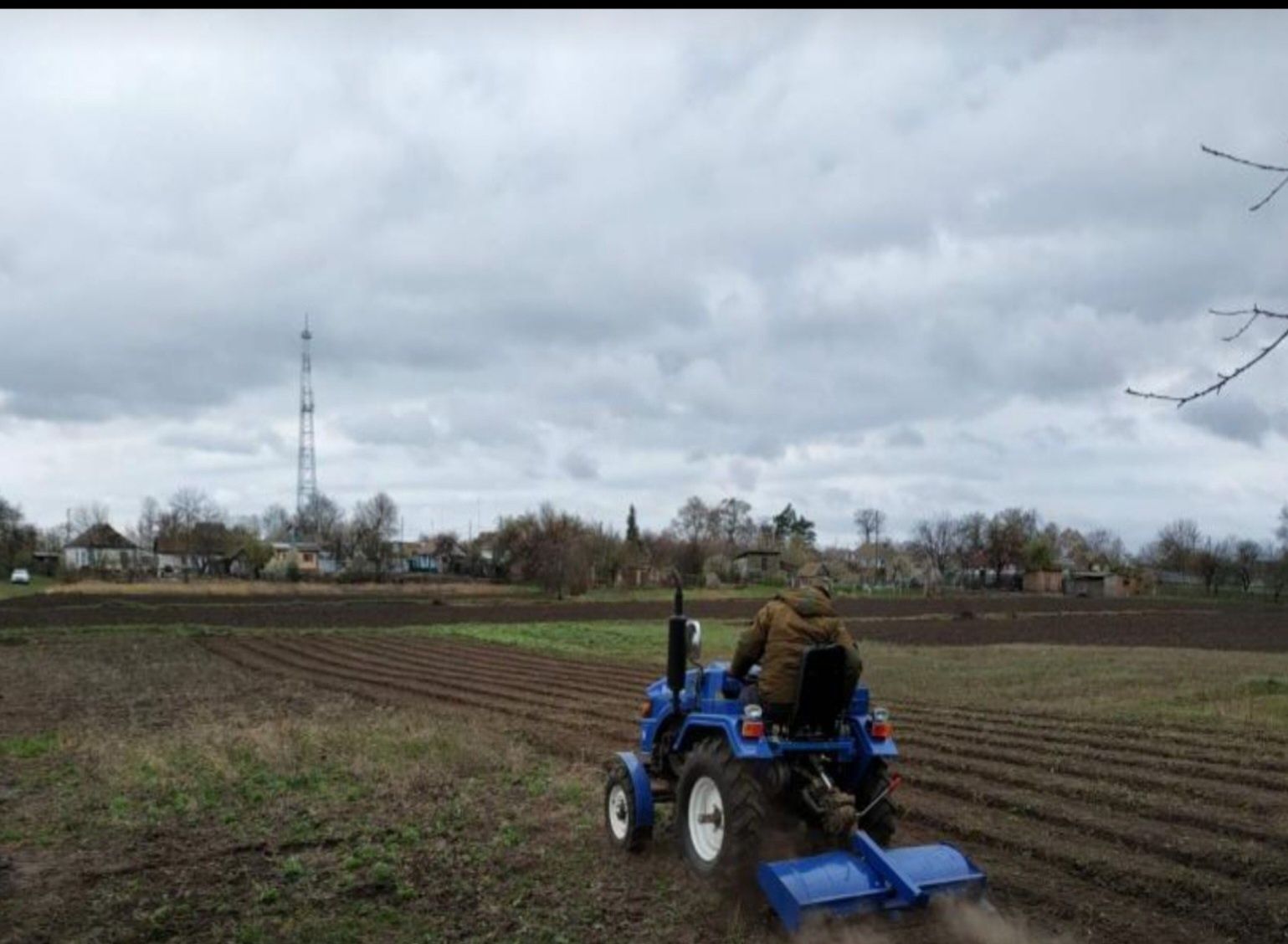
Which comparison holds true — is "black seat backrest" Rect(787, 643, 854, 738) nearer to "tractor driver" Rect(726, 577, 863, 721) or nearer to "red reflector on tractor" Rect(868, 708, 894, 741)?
"tractor driver" Rect(726, 577, 863, 721)

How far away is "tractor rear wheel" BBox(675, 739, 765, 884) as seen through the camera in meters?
6.32

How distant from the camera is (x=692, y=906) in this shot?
6.56 meters

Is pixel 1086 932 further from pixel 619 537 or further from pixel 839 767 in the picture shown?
pixel 619 537

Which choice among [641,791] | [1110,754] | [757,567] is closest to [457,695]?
[1110,754]

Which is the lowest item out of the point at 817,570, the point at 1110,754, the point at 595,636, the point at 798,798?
the point at 595,636

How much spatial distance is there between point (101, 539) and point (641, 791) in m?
129

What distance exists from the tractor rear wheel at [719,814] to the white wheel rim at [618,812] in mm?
742

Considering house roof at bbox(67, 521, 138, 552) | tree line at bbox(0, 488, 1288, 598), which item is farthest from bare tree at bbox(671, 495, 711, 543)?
house roof at bbox(67, 521, 138, 552)

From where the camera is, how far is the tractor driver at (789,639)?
6477 millimetres

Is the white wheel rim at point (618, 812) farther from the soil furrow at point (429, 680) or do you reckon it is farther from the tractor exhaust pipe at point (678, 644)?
the soil furrow at point (429, 680)

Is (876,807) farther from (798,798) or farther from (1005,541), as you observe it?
(1005,541)

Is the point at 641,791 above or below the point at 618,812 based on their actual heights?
above

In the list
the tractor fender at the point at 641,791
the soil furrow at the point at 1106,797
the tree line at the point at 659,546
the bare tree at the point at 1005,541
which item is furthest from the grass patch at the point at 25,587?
the bare tree at the point at 1005,541

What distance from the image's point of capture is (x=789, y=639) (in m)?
6.48
